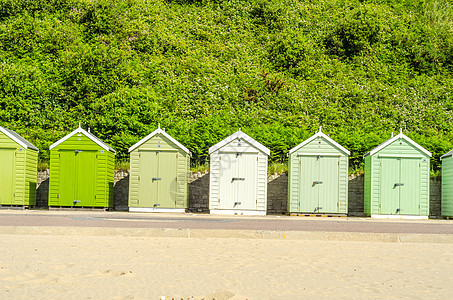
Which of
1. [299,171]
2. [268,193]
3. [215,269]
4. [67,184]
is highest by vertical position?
[299,171]

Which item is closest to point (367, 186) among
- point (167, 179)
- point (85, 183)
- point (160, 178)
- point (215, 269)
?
point (167, 179)

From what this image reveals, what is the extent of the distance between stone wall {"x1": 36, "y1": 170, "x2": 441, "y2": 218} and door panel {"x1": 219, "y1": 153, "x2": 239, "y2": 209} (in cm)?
165

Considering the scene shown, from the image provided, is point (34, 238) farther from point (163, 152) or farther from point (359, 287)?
point (163, 152)

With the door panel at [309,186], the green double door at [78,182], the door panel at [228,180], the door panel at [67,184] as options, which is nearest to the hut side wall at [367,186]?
the door panel at [309,186]

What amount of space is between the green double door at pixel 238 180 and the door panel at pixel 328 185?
2.06 metres

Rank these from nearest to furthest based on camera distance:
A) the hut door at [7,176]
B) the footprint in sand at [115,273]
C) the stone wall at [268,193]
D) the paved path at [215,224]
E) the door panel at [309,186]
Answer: the footprint in sand at [115,273]
the paved path at [215,224]
the hut door at [7,176]
the door panel at [309,186]
the stone wall at [268,193]

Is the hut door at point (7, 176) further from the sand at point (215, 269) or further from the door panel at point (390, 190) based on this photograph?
the door panel at point (390, 190)

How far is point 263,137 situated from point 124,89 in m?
7.19

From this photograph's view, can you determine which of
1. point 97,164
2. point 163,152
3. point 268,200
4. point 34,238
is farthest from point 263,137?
point 34,238

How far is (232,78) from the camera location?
2730cm

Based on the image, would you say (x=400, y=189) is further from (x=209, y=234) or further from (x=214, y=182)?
(x=209, y=234)

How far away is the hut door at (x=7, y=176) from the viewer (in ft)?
59.5

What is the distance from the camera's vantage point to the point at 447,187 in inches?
736

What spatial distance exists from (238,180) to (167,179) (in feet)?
7.31
